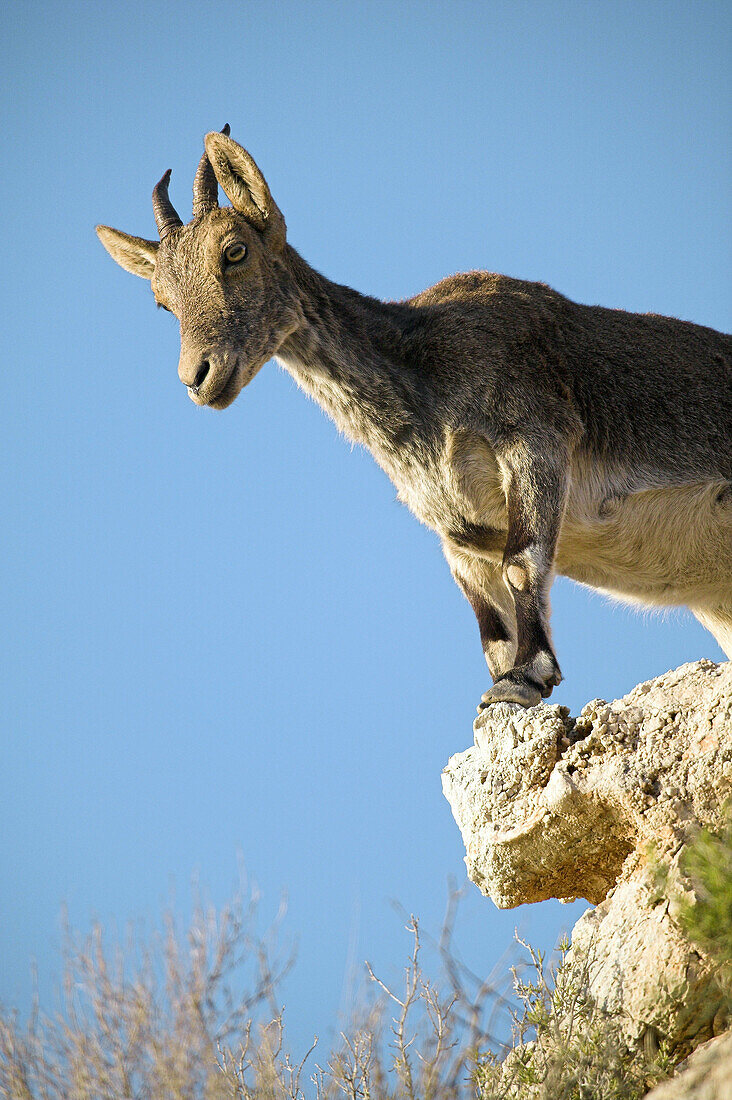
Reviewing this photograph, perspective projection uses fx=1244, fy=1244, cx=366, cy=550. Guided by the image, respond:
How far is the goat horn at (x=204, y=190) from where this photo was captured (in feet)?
27.0

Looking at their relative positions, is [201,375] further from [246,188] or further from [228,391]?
[246,188]

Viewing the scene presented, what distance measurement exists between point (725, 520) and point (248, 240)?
143 inches

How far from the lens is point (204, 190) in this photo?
825 centimetres

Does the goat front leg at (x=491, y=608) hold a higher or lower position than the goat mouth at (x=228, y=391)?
lower

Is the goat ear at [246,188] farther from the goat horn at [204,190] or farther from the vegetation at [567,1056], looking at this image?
the vegetation at [567,1056]

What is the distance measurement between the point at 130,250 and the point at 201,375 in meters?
1.70

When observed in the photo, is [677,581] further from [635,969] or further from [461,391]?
[635,969]

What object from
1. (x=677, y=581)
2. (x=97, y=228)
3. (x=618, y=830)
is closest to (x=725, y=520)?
(x=677, y=581)

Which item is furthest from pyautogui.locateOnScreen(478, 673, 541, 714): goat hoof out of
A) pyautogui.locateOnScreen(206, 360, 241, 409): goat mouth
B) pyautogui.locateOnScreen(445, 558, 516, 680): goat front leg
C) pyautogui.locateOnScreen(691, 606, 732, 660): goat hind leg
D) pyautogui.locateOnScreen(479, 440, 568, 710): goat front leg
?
pyautogui.locateOnScreen(206, 360, 241, 409): goat mouth

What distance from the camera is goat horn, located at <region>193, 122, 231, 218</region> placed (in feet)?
27.0

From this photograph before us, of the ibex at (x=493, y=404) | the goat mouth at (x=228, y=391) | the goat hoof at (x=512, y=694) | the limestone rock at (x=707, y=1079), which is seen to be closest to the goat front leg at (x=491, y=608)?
the ibex at (x=493, y=404)

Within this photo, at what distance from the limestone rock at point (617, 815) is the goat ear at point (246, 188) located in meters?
3.49

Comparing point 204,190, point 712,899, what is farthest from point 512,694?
point 204,190

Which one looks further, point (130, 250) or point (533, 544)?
point (130, 250)
